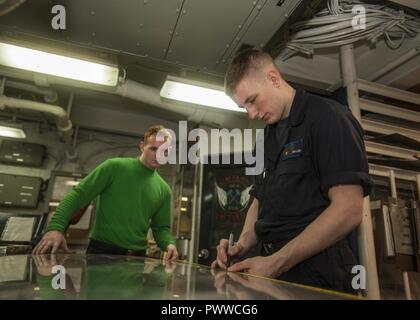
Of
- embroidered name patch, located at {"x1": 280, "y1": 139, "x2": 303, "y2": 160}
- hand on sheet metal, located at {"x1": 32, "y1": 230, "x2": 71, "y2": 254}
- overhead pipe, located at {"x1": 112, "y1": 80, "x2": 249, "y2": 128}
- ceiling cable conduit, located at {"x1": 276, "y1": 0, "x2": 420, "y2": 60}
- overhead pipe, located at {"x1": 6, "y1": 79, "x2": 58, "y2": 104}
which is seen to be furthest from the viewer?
overhead pipe, located at {"x1": 6, "y1": 79, "x2": 58, "y2": 104}

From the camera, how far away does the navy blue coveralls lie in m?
0.95

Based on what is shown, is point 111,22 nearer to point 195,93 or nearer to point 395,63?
point 195,93

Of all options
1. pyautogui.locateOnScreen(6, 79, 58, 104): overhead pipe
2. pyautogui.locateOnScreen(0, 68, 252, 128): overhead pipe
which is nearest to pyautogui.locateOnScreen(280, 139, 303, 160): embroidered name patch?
pyautogui.locateOnScreen(0, 68, 252, 128): overhead pipe

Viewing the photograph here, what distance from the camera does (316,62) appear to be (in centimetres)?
265

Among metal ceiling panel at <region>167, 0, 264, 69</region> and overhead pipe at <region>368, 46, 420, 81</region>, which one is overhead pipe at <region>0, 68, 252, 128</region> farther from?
overhead pipe at <region>368, 46, 420, 81</region>

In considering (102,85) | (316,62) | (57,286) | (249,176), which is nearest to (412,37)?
(316,62)

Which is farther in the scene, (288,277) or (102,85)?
(102,85)

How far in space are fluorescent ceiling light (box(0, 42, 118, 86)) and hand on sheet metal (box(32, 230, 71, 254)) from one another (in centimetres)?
129

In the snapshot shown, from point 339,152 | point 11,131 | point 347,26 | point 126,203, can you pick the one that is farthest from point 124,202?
point 11,131

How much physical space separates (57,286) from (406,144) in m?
2.53

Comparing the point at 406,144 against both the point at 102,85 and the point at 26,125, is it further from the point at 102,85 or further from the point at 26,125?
the point at 26,125

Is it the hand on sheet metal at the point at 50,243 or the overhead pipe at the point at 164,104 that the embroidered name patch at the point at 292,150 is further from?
the overhead pipe at the point at 164,104

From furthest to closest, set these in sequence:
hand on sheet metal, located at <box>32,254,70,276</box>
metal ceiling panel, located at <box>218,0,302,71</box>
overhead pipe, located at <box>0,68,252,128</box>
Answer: overhead pipe, located at <box>0,68,252,128</box>, metal ceiling panel, located at <box>218,0,302,71</box>, hand on sheet metal, located at <box>32,254,70,276</box>

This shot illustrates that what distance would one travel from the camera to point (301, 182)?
1.08 meters
